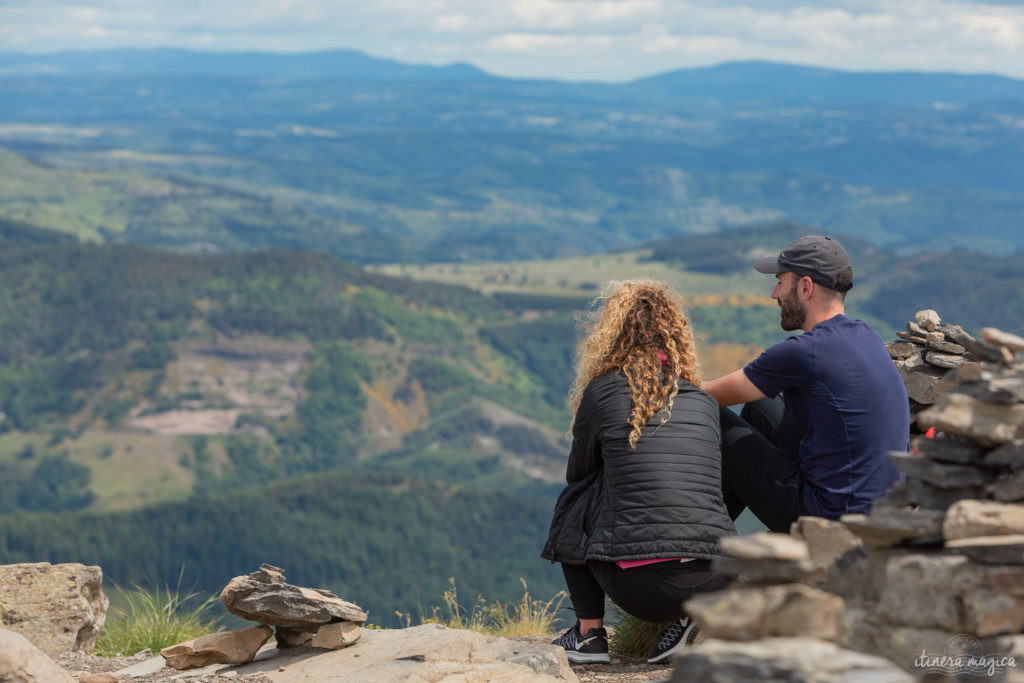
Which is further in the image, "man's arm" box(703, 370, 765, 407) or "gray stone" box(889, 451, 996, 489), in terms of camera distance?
"man's arm" box(703, 370, 765, 407)

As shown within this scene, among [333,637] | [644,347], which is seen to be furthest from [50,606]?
[644,347]

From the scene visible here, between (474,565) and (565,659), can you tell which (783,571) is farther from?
(474,565)

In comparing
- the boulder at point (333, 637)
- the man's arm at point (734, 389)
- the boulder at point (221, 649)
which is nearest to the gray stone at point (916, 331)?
the man's arm at point (734, 389)

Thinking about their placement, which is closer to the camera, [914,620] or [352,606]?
[914,620]

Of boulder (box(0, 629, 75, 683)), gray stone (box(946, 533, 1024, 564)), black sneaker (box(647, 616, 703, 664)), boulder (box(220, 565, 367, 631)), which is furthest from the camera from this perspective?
boulder (box(220, 565, 367, 631))

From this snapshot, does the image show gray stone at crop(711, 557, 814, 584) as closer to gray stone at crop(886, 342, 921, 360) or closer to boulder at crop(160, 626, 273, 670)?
boulder at crop(160, 626, 273, 670)

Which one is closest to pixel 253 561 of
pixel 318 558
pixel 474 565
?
pixel 318 558

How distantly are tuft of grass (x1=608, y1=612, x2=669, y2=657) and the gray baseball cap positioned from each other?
121 inches

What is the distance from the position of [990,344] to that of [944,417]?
3.09ft

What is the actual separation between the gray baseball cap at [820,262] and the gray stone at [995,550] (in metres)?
3.23

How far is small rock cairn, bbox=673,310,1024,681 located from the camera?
419cm

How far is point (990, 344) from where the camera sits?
232 inches

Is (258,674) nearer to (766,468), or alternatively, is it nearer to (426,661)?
(426,661)

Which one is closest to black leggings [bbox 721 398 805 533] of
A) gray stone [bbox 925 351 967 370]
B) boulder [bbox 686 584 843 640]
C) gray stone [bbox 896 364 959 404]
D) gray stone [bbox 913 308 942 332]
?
gray stone [bbox 896 364 959 404]
